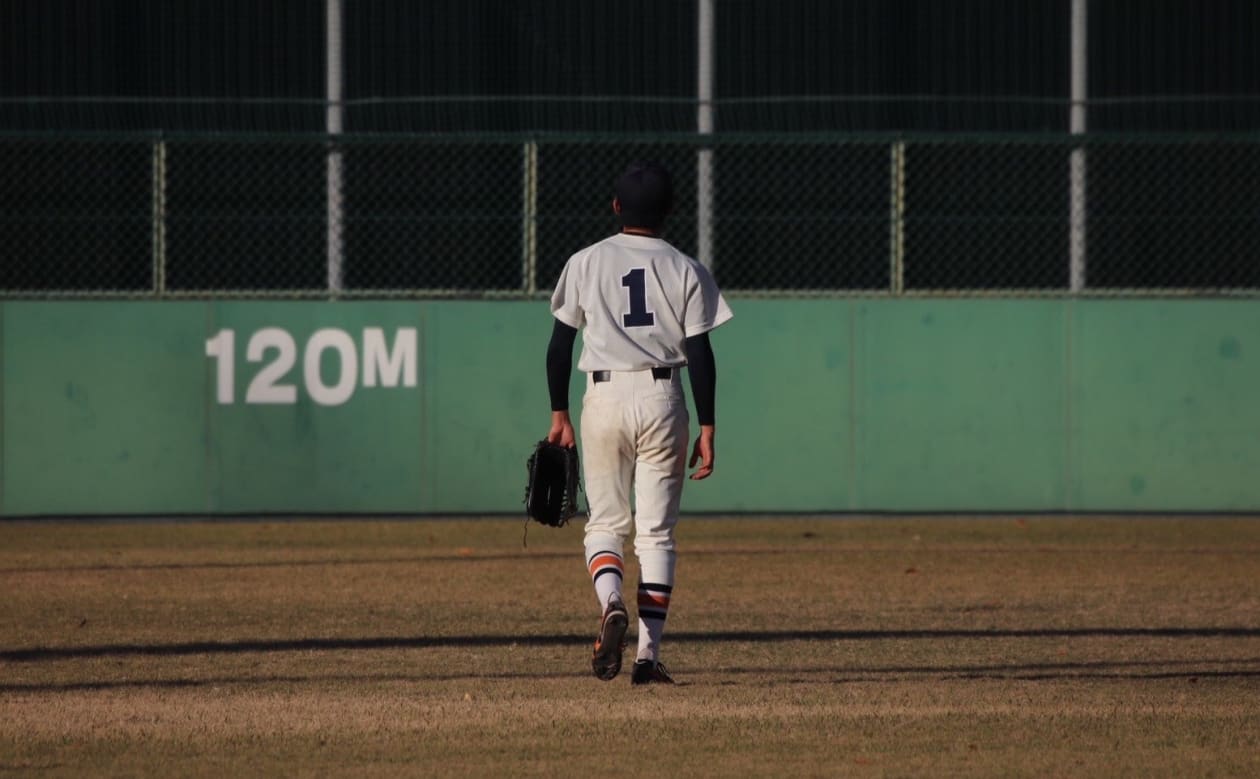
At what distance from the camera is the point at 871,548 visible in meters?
13.6

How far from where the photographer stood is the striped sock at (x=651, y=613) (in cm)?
750

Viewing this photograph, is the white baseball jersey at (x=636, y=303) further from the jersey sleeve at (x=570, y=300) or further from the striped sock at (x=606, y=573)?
the striped sock at (x=606, y=573)

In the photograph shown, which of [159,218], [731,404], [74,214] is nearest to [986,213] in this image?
[731,404]

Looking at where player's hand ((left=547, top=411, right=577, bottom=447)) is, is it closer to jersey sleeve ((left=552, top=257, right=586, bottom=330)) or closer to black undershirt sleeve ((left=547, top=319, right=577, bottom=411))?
black undershirt sleeve ((left=547, top=319, right=577, bottom=411))

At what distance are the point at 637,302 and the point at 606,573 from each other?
0.93 metres

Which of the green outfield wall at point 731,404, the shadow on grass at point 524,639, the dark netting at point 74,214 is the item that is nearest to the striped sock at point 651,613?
the shadow on grass at point 524,639

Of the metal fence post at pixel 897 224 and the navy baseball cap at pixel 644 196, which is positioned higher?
the metal fence post at pixel 897 224

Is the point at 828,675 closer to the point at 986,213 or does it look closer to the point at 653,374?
the point at 653,374

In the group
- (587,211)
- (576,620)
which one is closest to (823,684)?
(576,620)

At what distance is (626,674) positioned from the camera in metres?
8.02

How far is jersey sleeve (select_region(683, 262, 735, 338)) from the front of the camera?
7.52m

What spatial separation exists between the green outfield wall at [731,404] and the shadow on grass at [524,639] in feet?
20.6

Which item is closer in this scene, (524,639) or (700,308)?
(700,308)

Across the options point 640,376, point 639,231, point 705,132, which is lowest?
point 640,376
